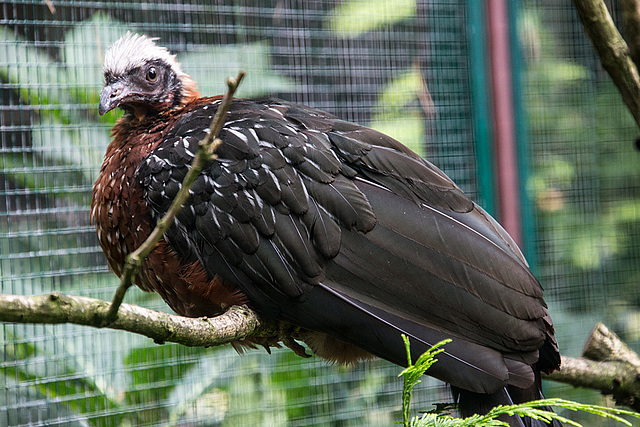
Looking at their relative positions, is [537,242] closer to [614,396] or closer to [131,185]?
[614,396]

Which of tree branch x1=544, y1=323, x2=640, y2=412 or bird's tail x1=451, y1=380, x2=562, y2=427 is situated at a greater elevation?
bird's tail x1=451, y1=380, x2=562, y2=427

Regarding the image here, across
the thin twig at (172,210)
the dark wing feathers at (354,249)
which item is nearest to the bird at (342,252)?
the dark wing feathers at (354,249)

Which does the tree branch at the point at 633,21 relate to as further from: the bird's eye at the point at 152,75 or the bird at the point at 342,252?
the bird's eye at the point at 152,75

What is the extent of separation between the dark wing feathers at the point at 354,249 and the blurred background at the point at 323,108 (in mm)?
1444

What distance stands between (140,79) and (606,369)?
6.58 feet

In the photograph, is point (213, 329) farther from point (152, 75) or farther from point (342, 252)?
point (152, 75)

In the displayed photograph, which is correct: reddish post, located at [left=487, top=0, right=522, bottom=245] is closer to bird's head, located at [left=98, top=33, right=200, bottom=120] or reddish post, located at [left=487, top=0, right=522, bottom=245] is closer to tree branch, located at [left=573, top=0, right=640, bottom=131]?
tree branch, located at [left=573, top=0, right=640, bottom=131]

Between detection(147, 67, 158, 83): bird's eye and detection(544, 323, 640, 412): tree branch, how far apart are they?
183cm

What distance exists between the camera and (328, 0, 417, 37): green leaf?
364 cm

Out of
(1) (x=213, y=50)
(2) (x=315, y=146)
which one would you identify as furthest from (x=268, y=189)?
(1) (x=213, y=50)

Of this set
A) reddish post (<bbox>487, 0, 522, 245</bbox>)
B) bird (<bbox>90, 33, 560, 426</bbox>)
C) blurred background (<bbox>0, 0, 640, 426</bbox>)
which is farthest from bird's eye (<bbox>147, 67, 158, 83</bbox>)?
reddish post (<bbox>487, 0, 522, 245</bbox>)

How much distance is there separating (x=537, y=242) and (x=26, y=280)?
8.83ft

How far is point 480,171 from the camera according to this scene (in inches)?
145

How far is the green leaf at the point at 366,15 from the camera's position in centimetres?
364
